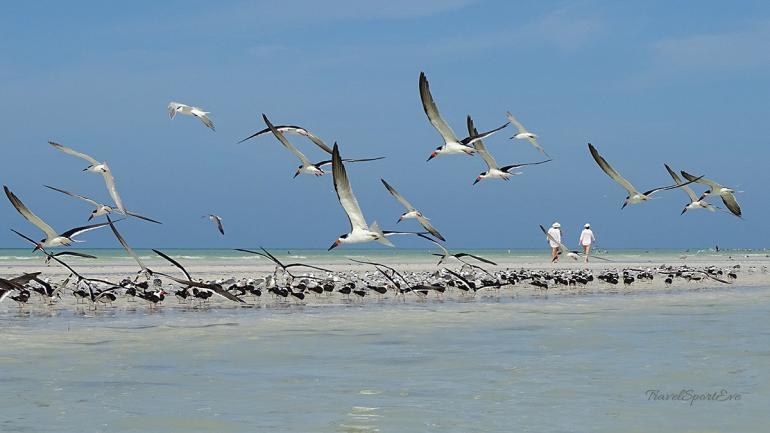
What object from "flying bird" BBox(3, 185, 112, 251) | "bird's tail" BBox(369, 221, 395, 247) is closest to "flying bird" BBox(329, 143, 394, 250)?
"bird's tail" BBox(369, 221, 395, 247)

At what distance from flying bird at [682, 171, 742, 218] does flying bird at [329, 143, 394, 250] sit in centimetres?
868

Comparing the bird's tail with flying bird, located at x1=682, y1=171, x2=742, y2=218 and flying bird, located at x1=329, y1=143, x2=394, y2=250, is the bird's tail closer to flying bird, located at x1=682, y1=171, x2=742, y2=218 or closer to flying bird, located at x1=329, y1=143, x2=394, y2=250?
flying bird, located at x1=329, y1=143, x2=394, y2=250

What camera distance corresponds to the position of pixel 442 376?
452 inches

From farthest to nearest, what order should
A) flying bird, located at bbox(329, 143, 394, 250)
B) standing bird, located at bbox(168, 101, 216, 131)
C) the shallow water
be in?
standing bird, located at bbox(168, 101, 216, 131)
flying bird, located at bbox(329, 143, 394, 250)
the shallow water

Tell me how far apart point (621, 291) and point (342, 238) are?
446 inches

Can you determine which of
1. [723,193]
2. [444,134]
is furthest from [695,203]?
[444,134]

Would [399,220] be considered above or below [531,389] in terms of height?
above

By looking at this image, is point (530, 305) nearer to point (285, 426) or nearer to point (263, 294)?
point (263, 294)

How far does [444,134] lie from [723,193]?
7.96 meters

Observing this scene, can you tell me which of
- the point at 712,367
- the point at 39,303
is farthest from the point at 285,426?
the point at 39,303

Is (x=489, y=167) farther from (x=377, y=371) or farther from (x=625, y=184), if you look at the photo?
(x=377, y=371)

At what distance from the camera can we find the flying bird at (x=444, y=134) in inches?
742

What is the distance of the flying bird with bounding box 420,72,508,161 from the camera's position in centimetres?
1886

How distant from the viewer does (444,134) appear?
20.8m
